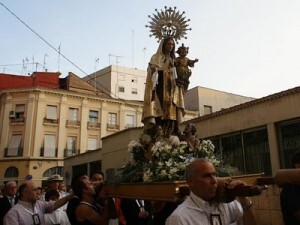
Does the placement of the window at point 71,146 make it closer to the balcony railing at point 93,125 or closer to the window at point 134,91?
the balcony railing at point 93,125

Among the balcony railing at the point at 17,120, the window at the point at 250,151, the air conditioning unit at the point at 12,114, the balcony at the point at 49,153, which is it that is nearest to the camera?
the window at the point at 250,151

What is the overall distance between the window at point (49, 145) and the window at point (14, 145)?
260cm

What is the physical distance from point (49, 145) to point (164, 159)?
1265 inches

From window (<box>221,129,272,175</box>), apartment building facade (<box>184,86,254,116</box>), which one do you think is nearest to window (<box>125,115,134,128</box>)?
apartment building facade (<box>184,86,254,116</box>)

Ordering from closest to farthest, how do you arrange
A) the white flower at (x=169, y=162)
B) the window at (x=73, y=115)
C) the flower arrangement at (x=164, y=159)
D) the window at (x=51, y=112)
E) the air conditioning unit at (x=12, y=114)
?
the flower arrangement at (x=164, y=159), the white flower at (x=169, y=162), the air conditioning unit at (x=12, y=114), the window at (x=51, y=112), the window at (x=73, y=115)

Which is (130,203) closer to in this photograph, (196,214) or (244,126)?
(196,214)

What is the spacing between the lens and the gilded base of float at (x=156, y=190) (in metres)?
2.87

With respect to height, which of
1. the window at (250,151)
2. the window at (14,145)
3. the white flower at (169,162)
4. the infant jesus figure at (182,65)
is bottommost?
the white flower at (169,162)

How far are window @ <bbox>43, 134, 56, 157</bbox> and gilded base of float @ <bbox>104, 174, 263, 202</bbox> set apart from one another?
31.6m

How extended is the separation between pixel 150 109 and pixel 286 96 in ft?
22.7

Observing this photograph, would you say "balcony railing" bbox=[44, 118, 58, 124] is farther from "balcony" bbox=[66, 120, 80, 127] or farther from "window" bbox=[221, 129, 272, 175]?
"window" bbox=[221, 129, 272, 175]

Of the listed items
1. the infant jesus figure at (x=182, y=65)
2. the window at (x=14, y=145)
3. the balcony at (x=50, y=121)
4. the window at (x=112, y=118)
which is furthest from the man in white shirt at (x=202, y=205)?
the window at (x=112, y=118)

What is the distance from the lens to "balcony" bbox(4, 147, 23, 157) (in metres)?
33.4

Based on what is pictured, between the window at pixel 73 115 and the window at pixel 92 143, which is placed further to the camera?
the window at pixel 92 143
